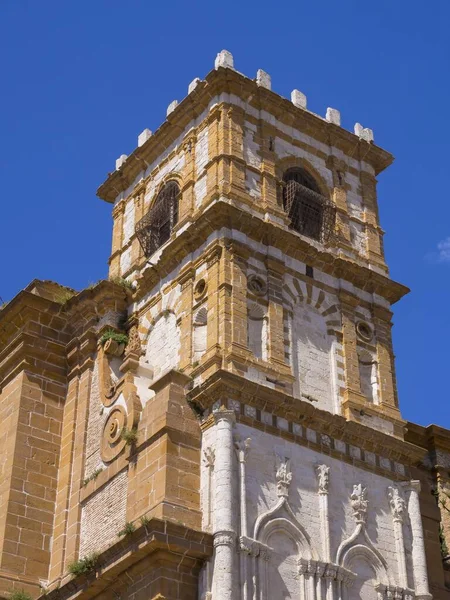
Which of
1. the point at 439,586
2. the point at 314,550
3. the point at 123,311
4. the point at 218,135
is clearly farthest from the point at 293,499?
the point at 218,135

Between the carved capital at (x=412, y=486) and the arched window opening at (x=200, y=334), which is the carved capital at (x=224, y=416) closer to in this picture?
the arched window opening at (x=200, y=334)

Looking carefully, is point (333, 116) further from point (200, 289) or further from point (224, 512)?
point (224, 512)

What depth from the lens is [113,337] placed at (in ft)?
94.2

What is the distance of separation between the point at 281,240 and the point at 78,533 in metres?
8.00

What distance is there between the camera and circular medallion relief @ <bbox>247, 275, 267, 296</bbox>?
27.1 meters

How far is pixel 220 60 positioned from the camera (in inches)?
1216

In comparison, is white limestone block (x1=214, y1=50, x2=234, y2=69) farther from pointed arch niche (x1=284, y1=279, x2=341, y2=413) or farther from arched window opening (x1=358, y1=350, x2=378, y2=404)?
arched window opening (x1=358, y1=350, x2=378, y2=404)

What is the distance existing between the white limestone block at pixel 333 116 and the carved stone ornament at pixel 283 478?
11.2m

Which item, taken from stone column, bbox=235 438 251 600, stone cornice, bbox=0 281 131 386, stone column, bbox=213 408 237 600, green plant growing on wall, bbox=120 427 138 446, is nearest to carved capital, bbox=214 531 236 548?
stone column, bbox=213 408 237 600

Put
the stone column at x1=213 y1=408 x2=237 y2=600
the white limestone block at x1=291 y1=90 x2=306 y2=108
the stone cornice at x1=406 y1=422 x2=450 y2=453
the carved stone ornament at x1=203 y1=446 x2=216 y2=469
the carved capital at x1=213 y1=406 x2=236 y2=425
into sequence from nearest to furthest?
the stone column at x1=213 y1=408 x2=237 y2=600 < the carved stone ornament at x1=203 y1=446 x2=216 y2=469 < the carved capital at x1=213 y1=406 x2=236 y2=425 < the stone cornice at x1=406 y1=422 x2=450 y2=453 < the white limestone block at x1=291 y1=90 x2=306 y2=108

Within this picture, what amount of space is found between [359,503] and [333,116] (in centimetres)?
1158

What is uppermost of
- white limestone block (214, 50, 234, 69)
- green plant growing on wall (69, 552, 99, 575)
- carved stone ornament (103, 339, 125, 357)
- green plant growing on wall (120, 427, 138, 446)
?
white limestone block (214, 50, 234, 69)

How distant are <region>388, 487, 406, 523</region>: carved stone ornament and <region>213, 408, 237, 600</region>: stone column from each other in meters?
4.32

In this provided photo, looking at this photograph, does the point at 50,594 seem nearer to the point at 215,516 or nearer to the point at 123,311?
the point at 215,516
